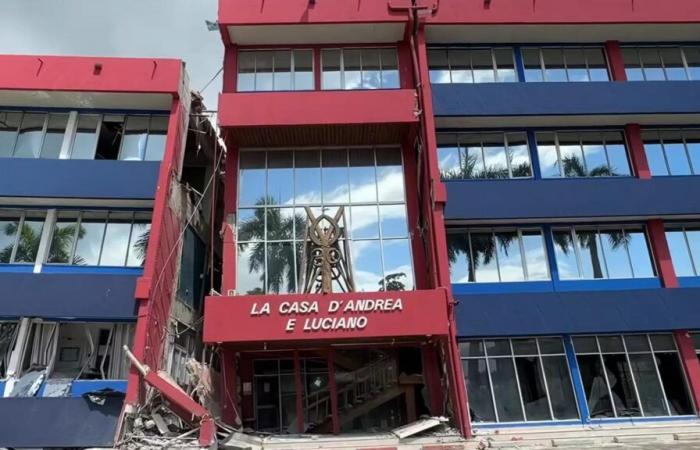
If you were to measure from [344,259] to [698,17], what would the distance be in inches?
634

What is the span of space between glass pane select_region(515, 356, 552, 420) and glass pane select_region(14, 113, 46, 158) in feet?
58.7

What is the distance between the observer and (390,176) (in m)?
18.3

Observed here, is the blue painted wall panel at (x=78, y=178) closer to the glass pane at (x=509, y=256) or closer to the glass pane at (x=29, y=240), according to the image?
the glass pane at (x=29, y=240)

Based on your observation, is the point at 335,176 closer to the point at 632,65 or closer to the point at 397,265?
the point at 397,265

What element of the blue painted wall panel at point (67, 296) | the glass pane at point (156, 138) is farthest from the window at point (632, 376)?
the glass pane at point (156, 138)

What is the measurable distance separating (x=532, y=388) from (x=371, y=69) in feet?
41.5

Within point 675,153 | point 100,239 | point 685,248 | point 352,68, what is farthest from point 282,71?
point 685,248

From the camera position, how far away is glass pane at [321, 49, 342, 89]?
19.0 m

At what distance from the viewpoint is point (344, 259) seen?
1686cm

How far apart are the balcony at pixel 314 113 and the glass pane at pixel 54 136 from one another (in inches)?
230

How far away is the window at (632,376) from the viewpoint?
631 inches

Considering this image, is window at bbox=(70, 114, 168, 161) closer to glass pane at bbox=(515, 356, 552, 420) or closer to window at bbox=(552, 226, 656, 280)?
glass pane at bbox=(515, 356, 552, 420)

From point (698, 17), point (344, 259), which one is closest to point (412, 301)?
point (344, 259)

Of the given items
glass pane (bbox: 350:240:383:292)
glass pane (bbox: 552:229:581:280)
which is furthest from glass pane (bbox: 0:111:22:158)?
glass pane (bbox: 552:229:581:280)
